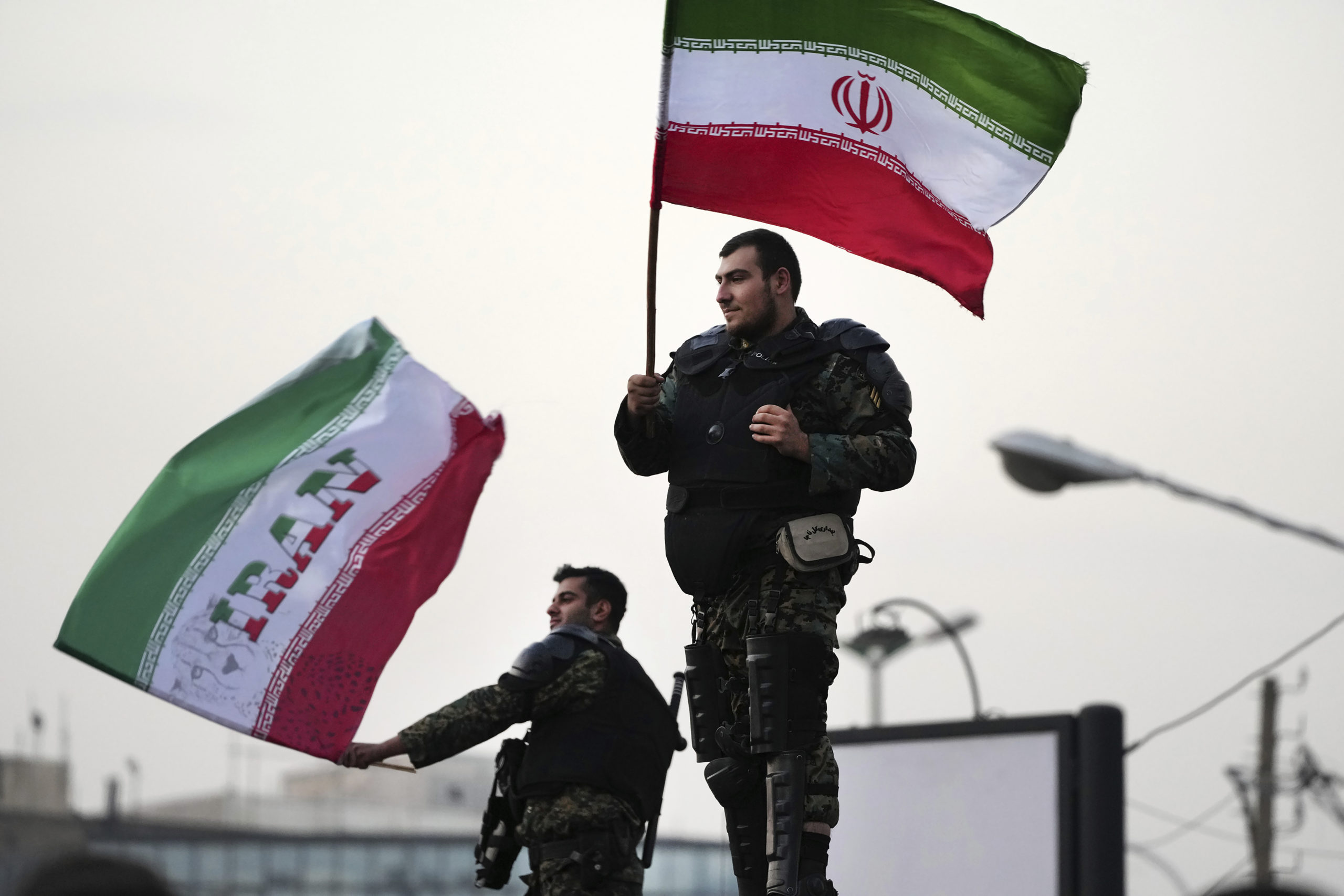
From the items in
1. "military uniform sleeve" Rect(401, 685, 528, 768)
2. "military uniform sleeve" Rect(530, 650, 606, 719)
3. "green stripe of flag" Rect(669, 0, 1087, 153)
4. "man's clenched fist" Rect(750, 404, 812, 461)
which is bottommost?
"military uniform sleeve" Rect(401, 685, 528, 768)

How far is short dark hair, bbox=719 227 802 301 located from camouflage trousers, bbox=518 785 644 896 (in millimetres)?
2303

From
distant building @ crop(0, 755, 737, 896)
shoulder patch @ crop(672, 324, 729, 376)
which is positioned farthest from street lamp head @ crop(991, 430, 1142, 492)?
distant building @ crop(0, 755, 737, 896)

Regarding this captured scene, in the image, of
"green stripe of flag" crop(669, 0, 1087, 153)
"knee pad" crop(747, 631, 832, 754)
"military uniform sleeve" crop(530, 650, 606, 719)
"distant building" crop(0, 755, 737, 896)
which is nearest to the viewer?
"knee pad" crop(747, 631, 832, 754)

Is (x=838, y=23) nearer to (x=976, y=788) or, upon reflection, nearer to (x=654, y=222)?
(x=654, y=222)

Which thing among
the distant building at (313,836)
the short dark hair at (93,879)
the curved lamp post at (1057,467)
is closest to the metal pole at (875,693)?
the curved lamp post at (1057,467)

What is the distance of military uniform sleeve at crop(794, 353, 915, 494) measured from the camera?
6.25 meters

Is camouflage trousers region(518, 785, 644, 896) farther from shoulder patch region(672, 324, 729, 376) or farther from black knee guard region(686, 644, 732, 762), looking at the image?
shoulder patch region(672, 324, 729, 376)

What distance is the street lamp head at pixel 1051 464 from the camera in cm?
1243

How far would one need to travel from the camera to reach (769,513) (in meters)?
6.40

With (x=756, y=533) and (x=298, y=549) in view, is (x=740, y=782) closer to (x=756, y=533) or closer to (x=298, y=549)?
(x=756, y=533)

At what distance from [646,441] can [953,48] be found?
2060 millimetres

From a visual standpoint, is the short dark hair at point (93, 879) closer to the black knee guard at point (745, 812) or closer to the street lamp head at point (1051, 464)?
the black knee guard at point (745, 812)

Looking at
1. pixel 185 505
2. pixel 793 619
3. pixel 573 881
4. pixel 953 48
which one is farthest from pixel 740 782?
pixel 185 505

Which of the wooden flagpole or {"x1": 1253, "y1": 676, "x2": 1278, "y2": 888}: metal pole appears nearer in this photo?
the wooden flagpole
